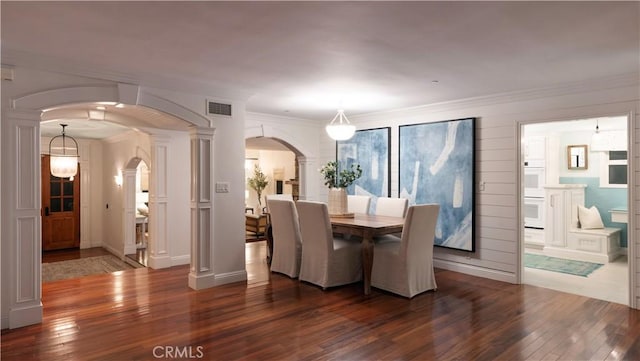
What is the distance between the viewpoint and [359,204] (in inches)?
243

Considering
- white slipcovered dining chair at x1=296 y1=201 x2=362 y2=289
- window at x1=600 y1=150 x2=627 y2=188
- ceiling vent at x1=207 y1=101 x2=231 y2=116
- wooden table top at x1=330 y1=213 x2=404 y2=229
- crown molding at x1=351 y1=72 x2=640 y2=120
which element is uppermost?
crown molding at x1=351 y1=72 x2=640 y2=120

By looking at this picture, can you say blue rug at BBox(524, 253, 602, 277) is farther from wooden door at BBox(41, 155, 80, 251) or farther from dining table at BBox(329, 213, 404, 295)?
wooden door at BBox(41, 155, 80, 251)

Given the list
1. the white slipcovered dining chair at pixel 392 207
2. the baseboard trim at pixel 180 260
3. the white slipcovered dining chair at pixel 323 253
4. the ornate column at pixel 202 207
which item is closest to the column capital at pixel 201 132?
the ornate column at pixel 202 207

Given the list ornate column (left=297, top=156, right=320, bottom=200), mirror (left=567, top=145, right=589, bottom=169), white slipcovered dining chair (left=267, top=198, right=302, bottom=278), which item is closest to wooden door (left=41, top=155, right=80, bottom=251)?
ornate column (left=297, top=156, right=320, bottom=200)

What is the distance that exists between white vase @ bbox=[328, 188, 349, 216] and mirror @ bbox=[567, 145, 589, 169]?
4846 millimetres

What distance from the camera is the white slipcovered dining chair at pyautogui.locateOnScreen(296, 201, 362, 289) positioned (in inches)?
181

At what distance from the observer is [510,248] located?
16.1 feet

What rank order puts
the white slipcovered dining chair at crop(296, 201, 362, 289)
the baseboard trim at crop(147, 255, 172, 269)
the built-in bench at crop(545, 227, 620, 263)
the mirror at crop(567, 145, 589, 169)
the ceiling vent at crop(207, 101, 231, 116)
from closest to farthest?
the white slipcovered dining chair at crop(296, 201, 362, 289) < the ceiling vent at crop(207, 101, 231, 116) < the baseboard trim at crop(147, 255, 172, 269) < the built-in bench at crop(545, 227, 620, 263) < the mirror at crop(567, 145, 589, 169)

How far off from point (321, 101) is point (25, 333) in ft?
12.9

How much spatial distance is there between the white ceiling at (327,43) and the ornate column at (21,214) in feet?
1.86

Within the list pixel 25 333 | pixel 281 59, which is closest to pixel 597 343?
pixel 281 59

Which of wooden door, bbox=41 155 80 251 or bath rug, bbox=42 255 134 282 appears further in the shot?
wooden door, bbox=41 155 80 251

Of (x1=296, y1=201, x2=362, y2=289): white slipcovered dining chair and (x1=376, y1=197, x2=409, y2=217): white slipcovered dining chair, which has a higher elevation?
(x1=376, y1=197, x2=409, y2=217): white slipcovered dining chair

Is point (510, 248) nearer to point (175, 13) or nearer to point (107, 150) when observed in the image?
point (175, 13)
